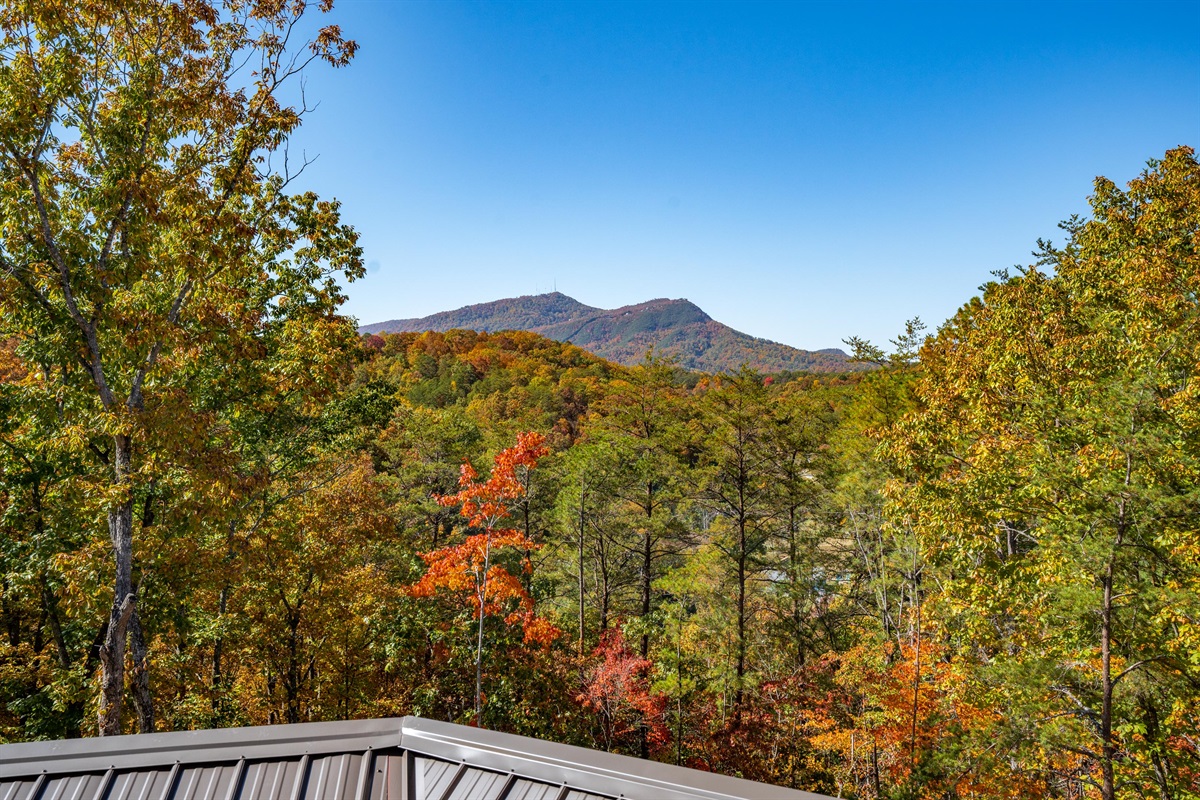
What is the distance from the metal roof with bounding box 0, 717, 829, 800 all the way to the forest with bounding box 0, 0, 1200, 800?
3505mm

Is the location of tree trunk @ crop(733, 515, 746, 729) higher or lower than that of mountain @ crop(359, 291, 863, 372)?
lower

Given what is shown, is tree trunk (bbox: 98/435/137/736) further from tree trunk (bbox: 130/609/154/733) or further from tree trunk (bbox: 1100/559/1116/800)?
tree trunk (bbox: 1100/559/1116/800)

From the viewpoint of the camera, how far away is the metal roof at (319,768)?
3.83m

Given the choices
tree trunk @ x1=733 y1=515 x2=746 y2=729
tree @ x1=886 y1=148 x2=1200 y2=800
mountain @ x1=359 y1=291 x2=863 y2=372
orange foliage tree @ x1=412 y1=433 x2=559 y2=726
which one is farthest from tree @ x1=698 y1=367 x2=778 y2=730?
mountain @ x1=359 y1=291 x2=863 y2=372

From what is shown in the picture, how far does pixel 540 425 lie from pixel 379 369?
36.1 meters

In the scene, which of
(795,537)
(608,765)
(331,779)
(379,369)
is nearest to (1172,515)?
(608,765)

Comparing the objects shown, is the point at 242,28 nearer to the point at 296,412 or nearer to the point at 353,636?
the point at 296,412

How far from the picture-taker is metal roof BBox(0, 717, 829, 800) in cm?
383

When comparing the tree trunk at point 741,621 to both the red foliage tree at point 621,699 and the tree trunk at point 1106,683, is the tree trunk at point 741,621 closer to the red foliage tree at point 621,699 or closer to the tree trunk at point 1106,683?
the red foliage tree at point 621,699

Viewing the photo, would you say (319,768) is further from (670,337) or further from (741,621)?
(670,337)

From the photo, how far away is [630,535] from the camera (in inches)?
808

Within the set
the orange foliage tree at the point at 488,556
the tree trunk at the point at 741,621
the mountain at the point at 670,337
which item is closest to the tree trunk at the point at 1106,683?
the tree trunk at the point at 741,621

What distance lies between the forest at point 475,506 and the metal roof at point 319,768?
351 centimetres

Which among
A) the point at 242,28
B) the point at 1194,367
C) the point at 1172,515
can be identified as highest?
the point at 242,28
